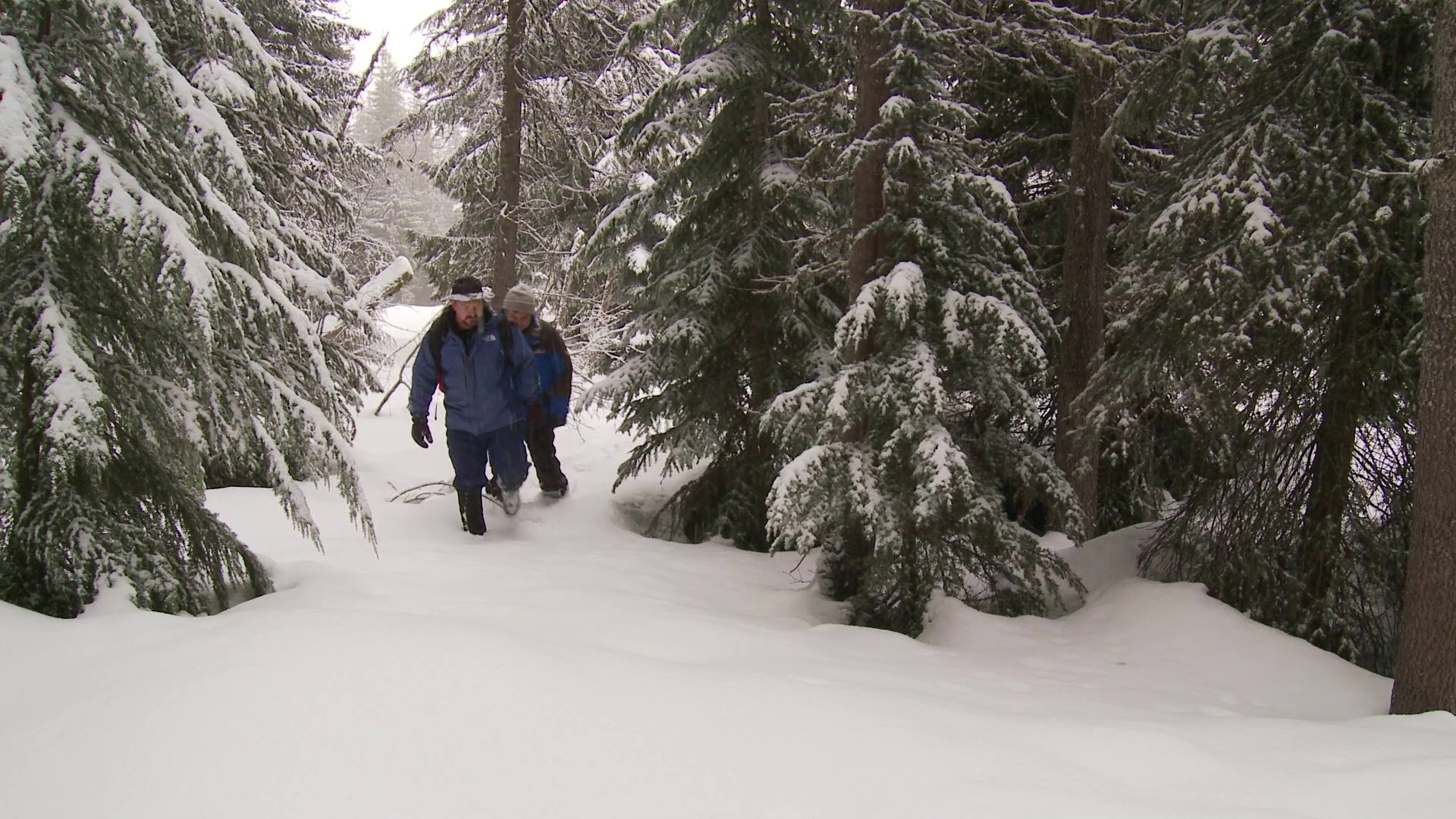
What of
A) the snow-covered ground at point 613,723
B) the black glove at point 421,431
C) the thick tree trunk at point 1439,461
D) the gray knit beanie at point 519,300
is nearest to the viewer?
the snow-covered ground at point 613,723

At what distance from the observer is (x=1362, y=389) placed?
6.02 metres

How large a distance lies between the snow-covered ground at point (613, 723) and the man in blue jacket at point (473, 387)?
253 centimetres

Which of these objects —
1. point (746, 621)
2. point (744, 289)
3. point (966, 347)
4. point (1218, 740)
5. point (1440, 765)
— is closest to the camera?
point (1440, 765)

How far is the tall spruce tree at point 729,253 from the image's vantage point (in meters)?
8.36

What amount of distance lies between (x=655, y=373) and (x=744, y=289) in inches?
54.2

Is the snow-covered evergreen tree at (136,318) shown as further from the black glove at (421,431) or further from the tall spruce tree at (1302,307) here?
the tall spruce tree at (1302,307)

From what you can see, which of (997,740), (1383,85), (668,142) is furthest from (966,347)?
(668,142)

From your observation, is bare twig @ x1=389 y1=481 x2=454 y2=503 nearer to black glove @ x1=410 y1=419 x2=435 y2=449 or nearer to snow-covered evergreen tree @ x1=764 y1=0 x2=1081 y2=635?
black glove @ x1=410 y1=419 x2=435 y2=449

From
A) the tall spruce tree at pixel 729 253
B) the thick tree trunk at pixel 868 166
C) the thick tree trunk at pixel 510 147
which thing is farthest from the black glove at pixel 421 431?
the thick tree trunk at pixel 510 147

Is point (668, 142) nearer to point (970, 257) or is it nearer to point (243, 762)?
point (970, 257)

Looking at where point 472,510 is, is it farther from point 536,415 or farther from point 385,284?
point 385,284

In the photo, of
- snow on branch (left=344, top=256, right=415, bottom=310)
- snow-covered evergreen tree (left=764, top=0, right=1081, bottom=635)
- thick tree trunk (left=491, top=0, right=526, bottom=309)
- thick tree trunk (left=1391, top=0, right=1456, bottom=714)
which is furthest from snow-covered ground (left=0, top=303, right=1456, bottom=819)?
thick tree trunk (left=491, top=0, right=526, bottom=309)

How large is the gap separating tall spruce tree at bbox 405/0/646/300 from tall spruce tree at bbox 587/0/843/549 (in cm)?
426

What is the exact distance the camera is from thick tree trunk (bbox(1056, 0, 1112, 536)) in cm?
846
